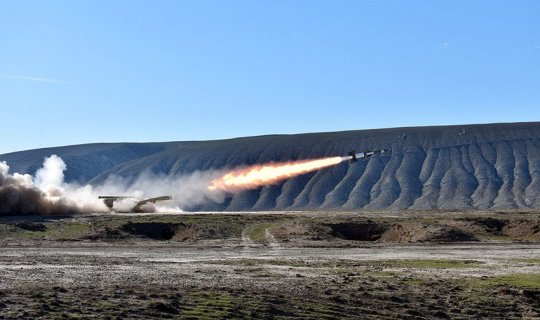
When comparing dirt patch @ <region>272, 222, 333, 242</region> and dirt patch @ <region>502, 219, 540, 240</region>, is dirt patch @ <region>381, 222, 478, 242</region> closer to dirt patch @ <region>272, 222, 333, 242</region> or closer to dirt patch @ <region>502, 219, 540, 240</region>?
dirt patch @ <region>502, 219, 540, 240</region>

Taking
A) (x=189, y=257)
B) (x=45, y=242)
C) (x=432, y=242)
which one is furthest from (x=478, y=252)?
(x=45, y=242)

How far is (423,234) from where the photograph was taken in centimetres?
7994

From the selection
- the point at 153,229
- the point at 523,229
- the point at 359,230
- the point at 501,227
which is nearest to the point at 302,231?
the point at 359,230

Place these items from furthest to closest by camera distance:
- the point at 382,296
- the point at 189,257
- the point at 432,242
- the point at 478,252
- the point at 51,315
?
the point at 432,242, the point at 478,252, the point at 189,257, the point at 382,296, the point at 51,315

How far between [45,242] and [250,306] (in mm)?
42404

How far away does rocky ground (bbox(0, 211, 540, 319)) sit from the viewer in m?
32.1

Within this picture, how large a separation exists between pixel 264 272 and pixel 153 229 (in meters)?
42.3

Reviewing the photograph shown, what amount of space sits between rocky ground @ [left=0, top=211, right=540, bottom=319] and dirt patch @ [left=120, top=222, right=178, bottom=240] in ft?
0.84

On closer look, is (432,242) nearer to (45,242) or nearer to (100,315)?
(45,242)

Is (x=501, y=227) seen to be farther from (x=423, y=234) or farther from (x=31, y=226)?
(x=31, y=226)

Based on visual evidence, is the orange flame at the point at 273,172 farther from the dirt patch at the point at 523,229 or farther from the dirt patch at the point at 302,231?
the dirt patch at the point at 302,231

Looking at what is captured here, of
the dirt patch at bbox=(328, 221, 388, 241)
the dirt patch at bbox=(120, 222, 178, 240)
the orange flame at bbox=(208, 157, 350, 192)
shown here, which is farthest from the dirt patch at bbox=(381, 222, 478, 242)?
the orange flame at bbox=(208, 157, 350, 192)

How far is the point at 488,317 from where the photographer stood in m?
34.1

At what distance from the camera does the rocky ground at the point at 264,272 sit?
32144 millimetres
